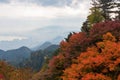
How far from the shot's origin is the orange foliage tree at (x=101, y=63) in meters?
49.3

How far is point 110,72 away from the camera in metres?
50.4

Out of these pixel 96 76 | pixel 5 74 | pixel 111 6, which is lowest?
A: pixel 5 74

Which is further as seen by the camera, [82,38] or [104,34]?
[82,38]

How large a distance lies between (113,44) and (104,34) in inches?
207

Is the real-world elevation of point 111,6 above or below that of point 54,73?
above

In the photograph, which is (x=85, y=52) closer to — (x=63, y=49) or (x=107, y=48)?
(x=107, y=48)

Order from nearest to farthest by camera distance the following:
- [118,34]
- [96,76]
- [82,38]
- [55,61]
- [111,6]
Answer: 1. [96,76]
2. [118,34]
3. [82,38]
4. [55,61]
5. [111,6]

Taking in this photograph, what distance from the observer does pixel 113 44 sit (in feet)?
168

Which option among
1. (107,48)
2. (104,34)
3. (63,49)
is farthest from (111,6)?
(107,48)

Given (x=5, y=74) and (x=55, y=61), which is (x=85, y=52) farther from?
(x=5, y=74)

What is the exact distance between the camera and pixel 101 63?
50219 millimetres

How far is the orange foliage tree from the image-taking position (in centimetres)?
4928

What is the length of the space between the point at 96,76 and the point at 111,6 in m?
39.9

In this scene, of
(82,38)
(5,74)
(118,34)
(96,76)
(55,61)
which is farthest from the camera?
(5,74)
